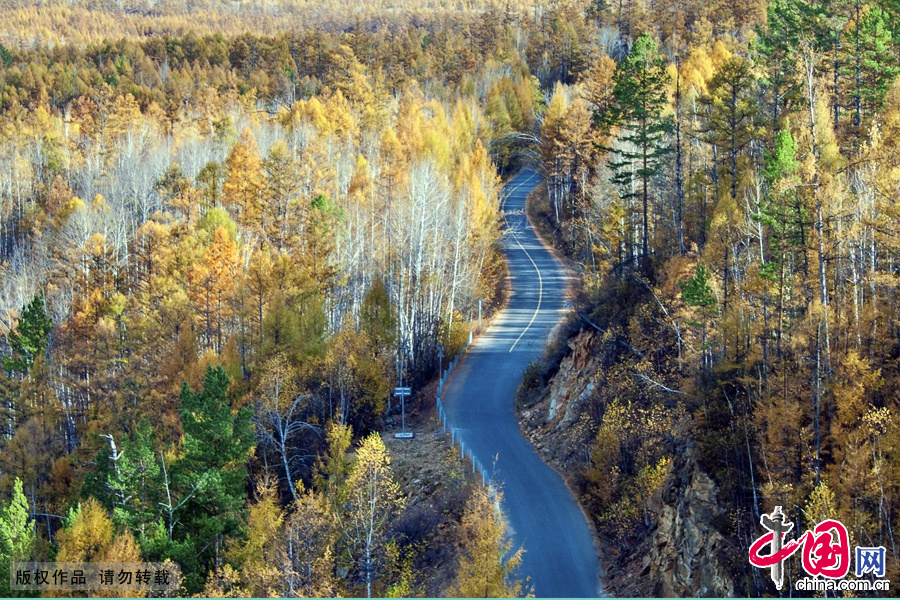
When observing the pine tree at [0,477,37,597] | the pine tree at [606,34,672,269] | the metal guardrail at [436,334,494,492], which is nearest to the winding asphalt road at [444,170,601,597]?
the metal guardrail at [436,334,494,492]

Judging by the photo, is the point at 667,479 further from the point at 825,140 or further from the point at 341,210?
the point at 341,210

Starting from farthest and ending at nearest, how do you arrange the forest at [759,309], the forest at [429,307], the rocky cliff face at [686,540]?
1. the forest at [429,307]
2. the rocky cliff face at [686,540]
3. the forest at [759,309]

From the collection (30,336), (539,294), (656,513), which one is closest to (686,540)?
(656,513)

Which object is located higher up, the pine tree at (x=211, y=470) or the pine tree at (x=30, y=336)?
the pine tree at (x=30, y=336)

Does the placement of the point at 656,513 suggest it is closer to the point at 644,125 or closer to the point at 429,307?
the point at 644,125

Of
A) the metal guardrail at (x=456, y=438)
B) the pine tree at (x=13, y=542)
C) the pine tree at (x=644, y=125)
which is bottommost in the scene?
the pine tree at (x=13, y=542)

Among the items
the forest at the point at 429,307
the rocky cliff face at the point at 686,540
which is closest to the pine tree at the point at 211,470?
the forest at the point at 429,307

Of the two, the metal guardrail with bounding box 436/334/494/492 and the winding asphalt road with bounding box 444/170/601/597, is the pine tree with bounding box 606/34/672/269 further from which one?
the metal guardrail with bounding box 436/334/494/492

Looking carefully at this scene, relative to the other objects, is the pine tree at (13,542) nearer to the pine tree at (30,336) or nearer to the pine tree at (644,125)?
the pine tree at (30,336)

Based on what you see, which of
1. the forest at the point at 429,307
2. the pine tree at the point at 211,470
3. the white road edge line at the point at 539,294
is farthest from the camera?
the white road edge line at the point at 539,294
